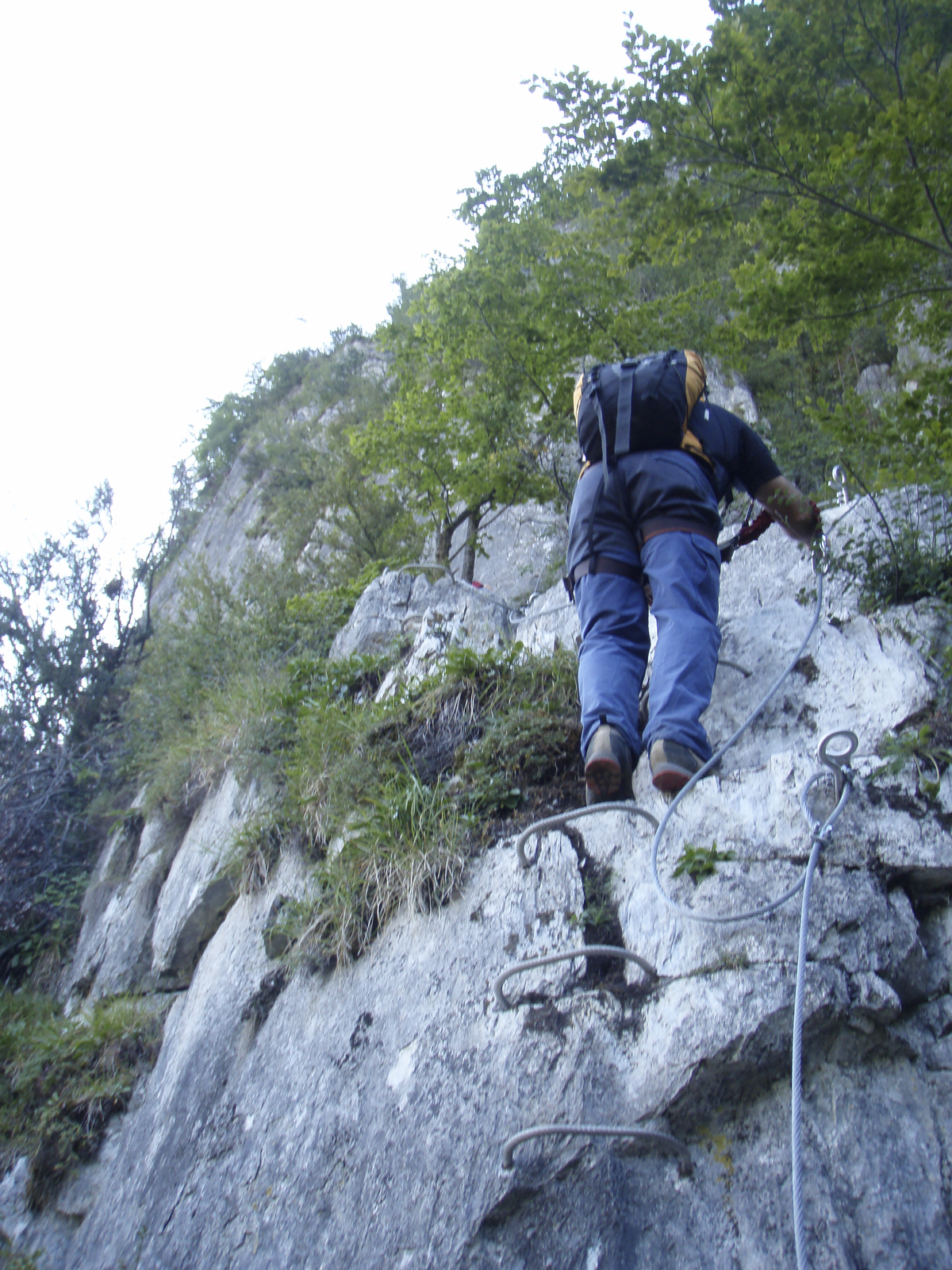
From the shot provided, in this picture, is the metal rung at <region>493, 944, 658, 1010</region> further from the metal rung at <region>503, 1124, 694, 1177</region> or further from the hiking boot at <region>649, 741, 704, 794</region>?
the hiking boot at <region>649, 741, 704, 794</region>

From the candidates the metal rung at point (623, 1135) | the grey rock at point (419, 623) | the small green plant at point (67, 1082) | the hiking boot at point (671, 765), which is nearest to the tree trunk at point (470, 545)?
the grey rock at point (419, 623)

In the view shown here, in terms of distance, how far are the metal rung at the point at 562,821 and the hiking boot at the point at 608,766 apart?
0.17ft

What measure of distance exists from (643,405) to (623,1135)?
9.42 feet

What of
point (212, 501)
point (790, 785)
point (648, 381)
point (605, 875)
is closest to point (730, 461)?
point (648, 381)

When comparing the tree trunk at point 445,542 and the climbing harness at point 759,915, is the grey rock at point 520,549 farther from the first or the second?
the climbing harness at point 759,915

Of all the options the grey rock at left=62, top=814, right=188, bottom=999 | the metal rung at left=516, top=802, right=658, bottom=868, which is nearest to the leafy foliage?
the grey rock at left=62, top=814, right=188, bottom=999

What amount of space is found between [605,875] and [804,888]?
2.88 ft

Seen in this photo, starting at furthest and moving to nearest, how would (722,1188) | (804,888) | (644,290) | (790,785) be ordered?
1. (644,290)
2. (790,785)
3. (804,888)
4. (722,1188)

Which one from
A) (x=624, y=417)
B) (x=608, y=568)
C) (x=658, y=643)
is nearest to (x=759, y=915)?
(x=658, y=643)

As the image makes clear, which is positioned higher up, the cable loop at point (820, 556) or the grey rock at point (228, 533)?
the grey rock at point (228, 533)

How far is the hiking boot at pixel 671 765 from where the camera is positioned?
2918mm

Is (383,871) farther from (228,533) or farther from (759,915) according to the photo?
(228,533)

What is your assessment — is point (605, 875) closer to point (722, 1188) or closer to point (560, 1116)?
point (560, 1116)

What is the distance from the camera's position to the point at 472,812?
12.2ft
